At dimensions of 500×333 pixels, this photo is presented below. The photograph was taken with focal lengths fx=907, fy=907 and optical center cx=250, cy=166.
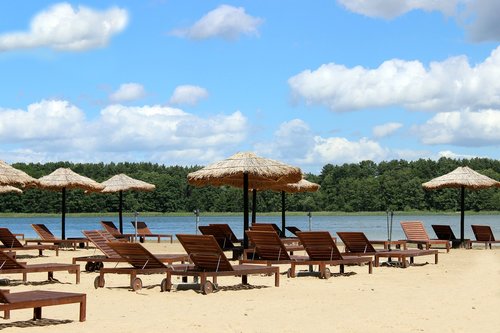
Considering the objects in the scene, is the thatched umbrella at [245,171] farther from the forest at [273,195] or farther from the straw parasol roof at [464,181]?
the forest at [273,195]

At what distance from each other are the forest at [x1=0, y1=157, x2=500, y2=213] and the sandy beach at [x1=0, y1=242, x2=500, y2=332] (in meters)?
60.6

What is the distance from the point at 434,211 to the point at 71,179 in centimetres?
5462

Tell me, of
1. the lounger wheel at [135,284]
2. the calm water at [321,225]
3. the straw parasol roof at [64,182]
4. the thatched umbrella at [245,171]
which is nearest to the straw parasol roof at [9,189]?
the straw parasol roof at [64,182]

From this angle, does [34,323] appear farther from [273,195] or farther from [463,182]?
[273,195]

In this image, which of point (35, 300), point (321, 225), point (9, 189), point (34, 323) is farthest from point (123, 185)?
point (321, 225)

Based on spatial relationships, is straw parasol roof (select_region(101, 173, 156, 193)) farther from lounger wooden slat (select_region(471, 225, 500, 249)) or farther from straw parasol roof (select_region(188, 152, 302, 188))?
lounger wooden slat (select_region(471, 225, 500, 249))

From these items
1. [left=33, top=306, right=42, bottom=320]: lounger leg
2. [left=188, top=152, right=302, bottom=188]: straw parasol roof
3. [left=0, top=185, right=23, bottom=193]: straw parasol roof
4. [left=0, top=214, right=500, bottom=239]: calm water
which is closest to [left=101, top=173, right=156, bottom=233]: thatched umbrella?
[left=0, top=185, right=23, bottom=193]: straw parasol roof

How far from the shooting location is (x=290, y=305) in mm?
9289

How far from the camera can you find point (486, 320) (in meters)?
8.05

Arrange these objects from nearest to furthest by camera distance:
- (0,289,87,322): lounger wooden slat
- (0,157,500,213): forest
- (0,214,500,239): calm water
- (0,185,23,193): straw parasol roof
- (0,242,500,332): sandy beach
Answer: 1. (0,289,87,322): lounger wooden slat
2. (0,242,500,332): sandy beach
3. (0,185,23,193): straw parasol roof
4. (0,214,500,239): calm water
5. (0,157,500,213): forest

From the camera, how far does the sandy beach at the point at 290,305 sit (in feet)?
25.2

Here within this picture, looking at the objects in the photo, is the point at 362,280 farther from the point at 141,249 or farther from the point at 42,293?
the point at 42,293

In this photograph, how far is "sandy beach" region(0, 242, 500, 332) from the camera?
25.2ft

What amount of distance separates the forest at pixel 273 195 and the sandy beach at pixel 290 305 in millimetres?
60645
